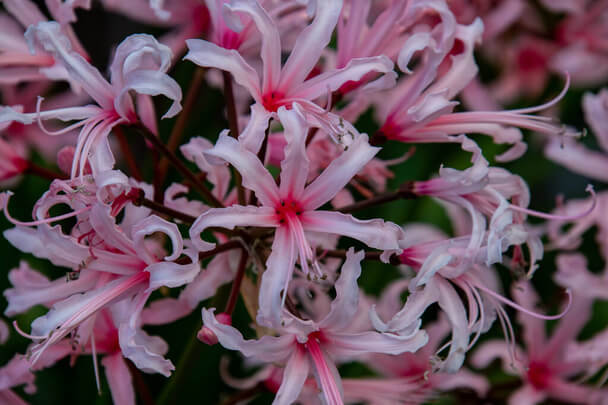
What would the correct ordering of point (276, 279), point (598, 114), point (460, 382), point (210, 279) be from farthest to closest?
point (598, 114) → point (460, 382) → point (210, 279) → point (276, 279)

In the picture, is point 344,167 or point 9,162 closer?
point 344,167

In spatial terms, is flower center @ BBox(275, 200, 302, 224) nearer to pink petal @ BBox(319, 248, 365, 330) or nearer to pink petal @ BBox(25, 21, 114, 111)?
pink petal @ BBox(319, 248, 365, 330)

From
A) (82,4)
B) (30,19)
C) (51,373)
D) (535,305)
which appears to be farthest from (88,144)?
(535,305)

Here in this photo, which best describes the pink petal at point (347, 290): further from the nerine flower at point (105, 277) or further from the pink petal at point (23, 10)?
the pink petal at point (23, 10)

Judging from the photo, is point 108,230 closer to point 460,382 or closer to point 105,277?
point 105,277

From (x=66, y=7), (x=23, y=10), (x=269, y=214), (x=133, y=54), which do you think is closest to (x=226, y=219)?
(x=269, y=214)

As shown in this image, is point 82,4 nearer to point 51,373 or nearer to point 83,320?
point 83,320
